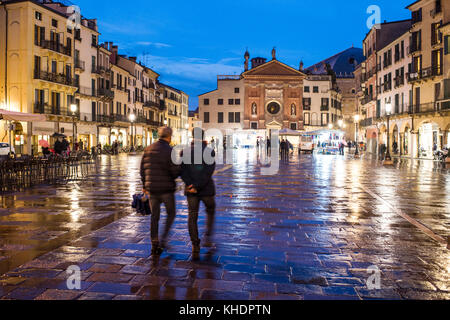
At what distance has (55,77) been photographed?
37.6m

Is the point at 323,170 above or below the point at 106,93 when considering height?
below

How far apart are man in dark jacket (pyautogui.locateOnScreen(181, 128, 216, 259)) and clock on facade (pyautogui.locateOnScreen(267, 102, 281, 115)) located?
67.7m

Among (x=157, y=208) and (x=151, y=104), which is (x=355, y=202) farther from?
(x=151, y=104)

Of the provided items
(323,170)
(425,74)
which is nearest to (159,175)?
(323,170)

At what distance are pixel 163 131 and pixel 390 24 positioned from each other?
5204cm

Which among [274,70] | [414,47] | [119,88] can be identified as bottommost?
[119,88]

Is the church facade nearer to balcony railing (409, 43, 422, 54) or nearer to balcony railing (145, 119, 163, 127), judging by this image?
balcony railing (145, 119, 163, 127)

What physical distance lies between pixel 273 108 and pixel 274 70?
6.40m

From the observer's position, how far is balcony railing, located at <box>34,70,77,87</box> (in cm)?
3518

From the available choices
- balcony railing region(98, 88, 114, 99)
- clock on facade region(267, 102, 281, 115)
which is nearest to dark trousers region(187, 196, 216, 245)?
balcony railing region(98, 88, 114, 99)

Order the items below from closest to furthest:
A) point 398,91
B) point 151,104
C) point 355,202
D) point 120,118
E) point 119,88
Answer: point 355,202, point 398,91, point 119,88, point 120,118, point 151,104

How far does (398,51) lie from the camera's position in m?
43.3
